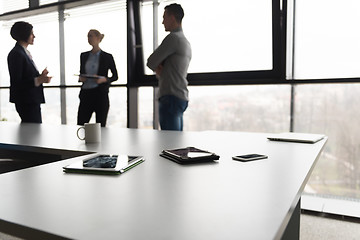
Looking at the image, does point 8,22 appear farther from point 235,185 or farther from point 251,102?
point 235,185

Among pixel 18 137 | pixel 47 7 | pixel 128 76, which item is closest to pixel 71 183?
pixel 18 137

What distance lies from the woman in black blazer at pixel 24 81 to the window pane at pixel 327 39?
91.4 inches

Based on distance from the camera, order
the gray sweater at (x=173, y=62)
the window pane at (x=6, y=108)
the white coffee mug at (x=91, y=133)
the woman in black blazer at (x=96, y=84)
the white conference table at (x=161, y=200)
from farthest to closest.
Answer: the window pane at (x=6, y=108)
the woman in black blazer at (x=96, y=84)
the gray sweater at (x=173, y=62)
the white coffee mug at (x=91, y=133)
the white conference table at (x=161, y=200)

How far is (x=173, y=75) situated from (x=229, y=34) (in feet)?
2.96

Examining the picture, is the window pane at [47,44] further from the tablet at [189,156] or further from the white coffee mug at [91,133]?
the tablet at [189,156]

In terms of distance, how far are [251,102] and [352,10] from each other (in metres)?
1.18

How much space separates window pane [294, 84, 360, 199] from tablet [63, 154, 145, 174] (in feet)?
7.53

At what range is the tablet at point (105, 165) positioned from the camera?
0.92 meters

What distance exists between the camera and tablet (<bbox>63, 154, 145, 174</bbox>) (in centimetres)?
92

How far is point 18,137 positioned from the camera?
170 cm

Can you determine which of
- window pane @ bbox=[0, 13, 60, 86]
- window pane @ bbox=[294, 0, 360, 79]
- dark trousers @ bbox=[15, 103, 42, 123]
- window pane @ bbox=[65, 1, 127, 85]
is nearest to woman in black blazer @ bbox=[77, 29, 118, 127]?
window pane @ bbox=[65, 1, 127, 85]

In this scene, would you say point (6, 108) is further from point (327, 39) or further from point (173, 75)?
point (327, 39)

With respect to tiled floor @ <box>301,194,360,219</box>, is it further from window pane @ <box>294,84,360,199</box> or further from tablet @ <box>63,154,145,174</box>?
tablet @ <box>63,154,145,174</box>

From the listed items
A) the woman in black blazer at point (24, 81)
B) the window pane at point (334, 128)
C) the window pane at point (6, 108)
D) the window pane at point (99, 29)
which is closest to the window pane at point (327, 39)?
the window pane at point (334, 128)
